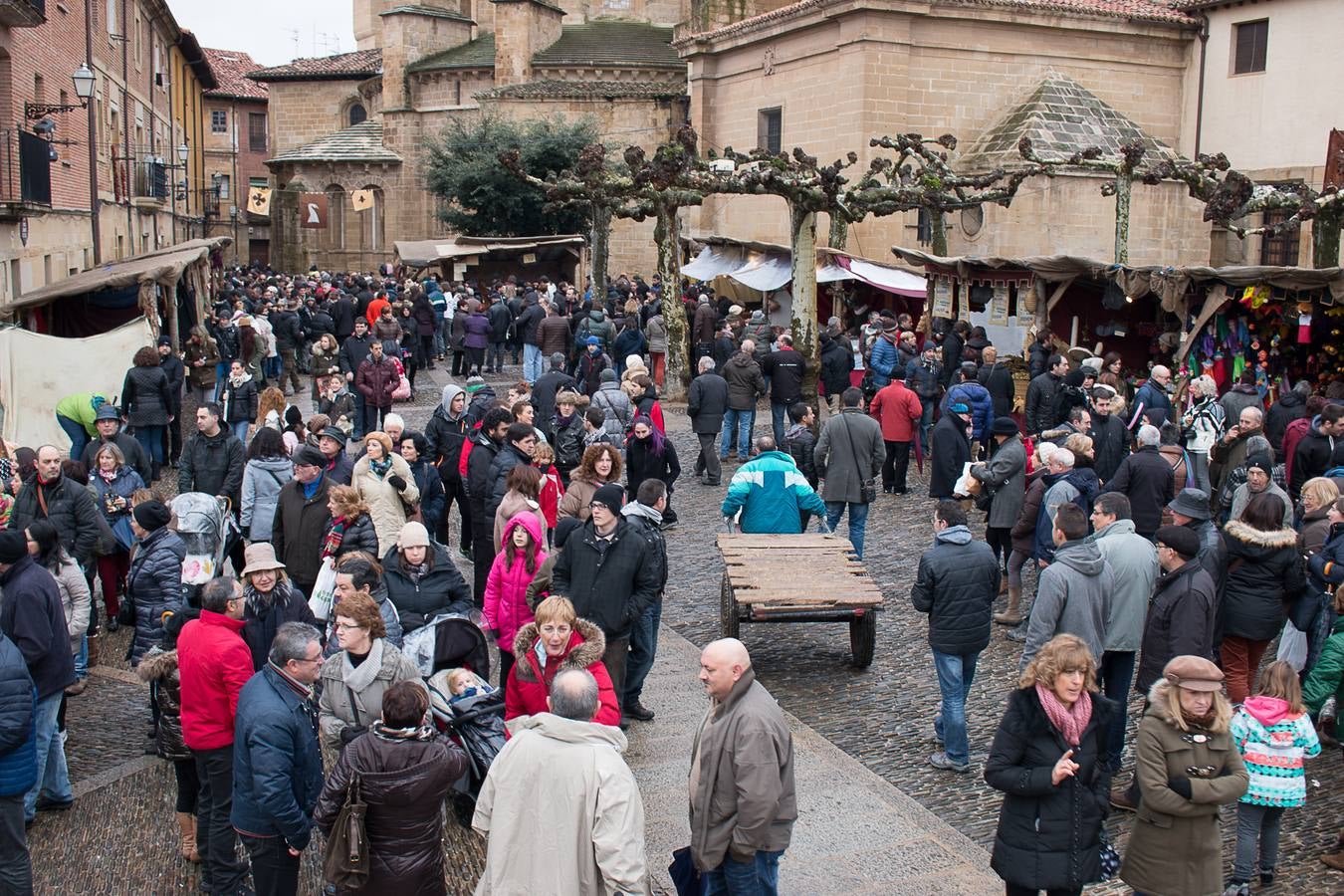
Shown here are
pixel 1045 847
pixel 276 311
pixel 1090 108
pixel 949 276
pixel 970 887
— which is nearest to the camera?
pixel 1045 847

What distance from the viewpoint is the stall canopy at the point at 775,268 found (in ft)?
75.4

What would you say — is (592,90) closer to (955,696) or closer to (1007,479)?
(1007,479)

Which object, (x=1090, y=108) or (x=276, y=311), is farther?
(x=1090, y=108)

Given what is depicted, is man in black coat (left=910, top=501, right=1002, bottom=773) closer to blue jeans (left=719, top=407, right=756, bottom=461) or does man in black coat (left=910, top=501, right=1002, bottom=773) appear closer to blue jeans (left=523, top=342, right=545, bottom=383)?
blue jeans (left=719, top=407, right=756, bottom=461)

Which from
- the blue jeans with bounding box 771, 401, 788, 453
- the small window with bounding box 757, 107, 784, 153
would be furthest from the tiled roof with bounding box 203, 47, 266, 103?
the blue jeans with bounding box 771, 401, 788, 453

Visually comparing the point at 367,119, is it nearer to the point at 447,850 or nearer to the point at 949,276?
the point at 949,276

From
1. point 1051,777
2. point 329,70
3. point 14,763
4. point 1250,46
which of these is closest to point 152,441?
point 14,763

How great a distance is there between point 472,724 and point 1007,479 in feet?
17.8

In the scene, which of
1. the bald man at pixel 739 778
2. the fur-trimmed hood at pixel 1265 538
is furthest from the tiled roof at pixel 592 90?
the bald man at pixel 739 778

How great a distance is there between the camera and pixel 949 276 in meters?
20.3

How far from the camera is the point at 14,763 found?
5715 mm

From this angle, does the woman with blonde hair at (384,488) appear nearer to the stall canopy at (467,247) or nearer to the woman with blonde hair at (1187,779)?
the woman with blonde hair at (1187,779)

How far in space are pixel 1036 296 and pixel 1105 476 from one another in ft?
22.8

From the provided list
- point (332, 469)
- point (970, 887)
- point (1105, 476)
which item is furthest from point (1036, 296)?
point (970, 887)
